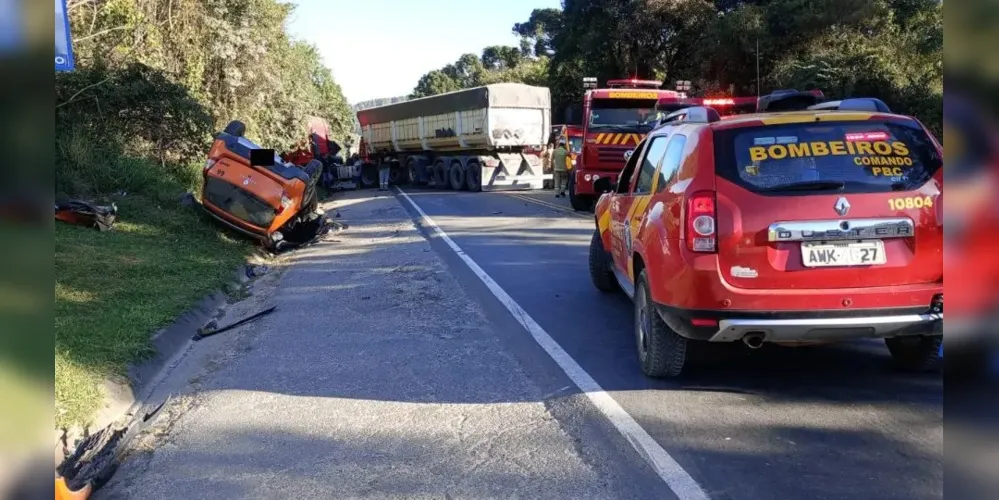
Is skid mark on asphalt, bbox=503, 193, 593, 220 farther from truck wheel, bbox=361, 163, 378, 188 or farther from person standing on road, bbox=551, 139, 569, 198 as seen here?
truck wheel, bbox=361, 163, 378, 188

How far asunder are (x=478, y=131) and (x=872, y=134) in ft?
76.3

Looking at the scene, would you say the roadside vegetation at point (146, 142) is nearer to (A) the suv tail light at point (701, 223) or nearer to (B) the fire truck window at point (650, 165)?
(A) the suv tail light at point (701, 223)

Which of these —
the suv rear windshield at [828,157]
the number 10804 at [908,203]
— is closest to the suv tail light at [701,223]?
the suv rear windshield at [828,157]

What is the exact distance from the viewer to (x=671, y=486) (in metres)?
3.83

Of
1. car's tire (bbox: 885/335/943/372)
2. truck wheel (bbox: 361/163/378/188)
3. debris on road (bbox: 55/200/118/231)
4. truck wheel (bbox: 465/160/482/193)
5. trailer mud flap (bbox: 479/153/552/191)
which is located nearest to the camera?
car's tire (bbox: 885/335/943/372)

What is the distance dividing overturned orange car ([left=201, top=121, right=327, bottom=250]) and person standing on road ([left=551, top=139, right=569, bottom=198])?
1120cm

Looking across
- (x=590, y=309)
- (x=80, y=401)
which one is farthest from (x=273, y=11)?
(x=80, y=401)

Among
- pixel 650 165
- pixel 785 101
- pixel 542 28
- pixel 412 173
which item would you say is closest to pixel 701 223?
pixel 650 165

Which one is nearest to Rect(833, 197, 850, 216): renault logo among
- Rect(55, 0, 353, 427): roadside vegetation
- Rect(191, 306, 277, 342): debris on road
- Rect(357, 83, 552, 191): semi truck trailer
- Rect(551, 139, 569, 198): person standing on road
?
Rect(55, 0, 353, 427): roadside vegetation

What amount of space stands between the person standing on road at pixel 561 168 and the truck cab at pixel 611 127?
4934 millimetres

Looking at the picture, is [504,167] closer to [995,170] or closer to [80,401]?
[80,401]

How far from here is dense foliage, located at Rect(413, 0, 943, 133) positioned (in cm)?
2242

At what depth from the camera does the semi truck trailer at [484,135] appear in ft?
90.4

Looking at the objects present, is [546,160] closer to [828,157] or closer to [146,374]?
[146,374]
